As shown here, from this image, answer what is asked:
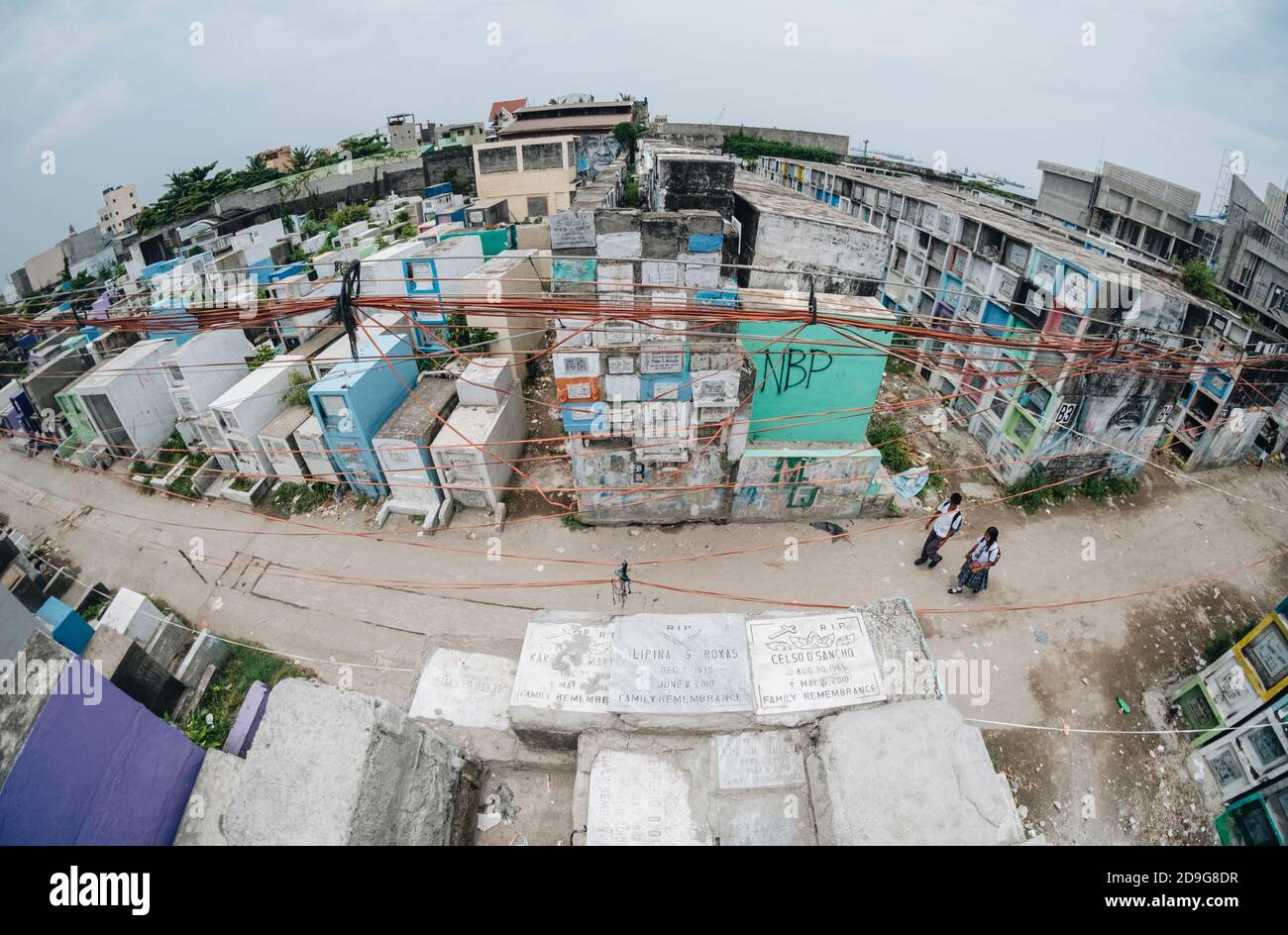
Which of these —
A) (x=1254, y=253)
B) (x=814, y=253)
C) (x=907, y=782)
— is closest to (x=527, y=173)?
(x=814, y=253)

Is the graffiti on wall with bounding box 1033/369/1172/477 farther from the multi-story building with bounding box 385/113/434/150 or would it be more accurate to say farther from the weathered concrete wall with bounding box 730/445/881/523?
the multi-story building with bounding box 385/113/434/150

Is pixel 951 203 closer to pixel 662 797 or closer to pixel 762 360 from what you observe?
pixel 762 360

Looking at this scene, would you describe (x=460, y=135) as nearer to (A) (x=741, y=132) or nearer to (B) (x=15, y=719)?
(A) (x=741, y=132)

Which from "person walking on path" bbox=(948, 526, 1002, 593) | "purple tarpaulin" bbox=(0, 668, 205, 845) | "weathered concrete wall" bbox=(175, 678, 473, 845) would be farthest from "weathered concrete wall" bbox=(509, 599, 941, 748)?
"person walking on path" bbox=(948, 526, 1002, 593)

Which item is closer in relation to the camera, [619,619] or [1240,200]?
[619,619]

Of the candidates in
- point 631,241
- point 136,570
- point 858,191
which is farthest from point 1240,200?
point 136,570

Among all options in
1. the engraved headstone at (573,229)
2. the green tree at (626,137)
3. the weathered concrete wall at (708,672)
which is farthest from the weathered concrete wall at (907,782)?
the green tree at (626,137)
